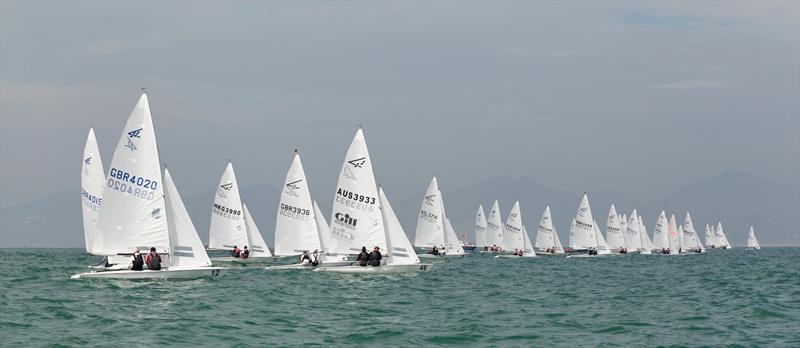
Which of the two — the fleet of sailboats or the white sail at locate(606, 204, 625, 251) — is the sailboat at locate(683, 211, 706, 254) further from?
the fleet of sailboats

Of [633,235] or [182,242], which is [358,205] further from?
[633,235]

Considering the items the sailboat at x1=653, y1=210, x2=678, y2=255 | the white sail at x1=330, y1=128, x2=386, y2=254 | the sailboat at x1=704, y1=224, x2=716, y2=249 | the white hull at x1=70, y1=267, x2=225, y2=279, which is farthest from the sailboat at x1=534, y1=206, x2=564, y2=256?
the sailboat at x1=704, y1=224, x2=716, y2=249

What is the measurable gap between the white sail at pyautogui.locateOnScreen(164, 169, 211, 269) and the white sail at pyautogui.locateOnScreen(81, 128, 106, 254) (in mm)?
16368

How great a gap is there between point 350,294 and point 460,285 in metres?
9.03

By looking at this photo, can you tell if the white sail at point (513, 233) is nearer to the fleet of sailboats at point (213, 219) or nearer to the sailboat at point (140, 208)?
the fleet of sailboats at point (213, 219)

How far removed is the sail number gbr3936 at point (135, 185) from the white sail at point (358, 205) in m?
11.9

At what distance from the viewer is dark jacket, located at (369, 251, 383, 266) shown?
153 ft

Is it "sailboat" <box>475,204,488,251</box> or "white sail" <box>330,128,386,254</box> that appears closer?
"white sail" <box>330,128,386,254</box>

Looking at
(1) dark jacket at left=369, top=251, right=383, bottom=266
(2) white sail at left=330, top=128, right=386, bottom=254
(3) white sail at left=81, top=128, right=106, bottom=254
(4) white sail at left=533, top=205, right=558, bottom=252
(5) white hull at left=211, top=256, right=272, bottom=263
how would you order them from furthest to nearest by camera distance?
(4) white sail at left=533, top=205, right=558, bottom=252 < (5) white hull at left=211, top=256, right=272, bottom=263 < (3) white sail at left=81, top=128, right=106, bottom=254 < (2) white sail at left=330, top=128, right=386, bottom=254 < (1) dark jacket at left=369, top=251, right=383, bottom=266

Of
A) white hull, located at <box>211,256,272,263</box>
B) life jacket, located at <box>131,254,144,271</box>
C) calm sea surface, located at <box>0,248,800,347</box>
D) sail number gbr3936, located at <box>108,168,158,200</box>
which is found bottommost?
calm sea surface, located at <box>0,248,800,347</box>

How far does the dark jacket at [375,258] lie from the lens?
4656cm

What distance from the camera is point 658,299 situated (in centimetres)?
3975

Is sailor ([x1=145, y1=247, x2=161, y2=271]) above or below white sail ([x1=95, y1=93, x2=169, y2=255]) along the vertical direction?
below

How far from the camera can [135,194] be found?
39500 millimetres
